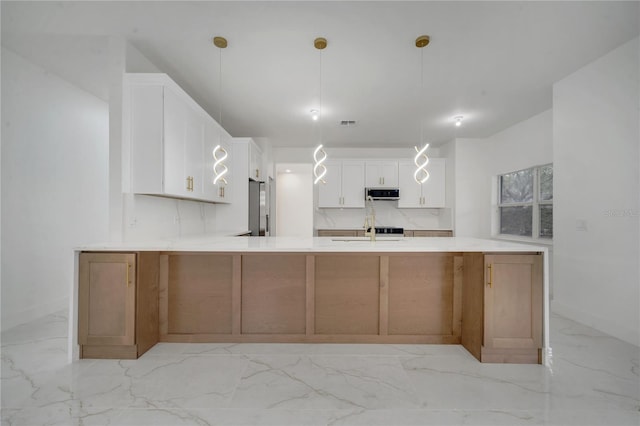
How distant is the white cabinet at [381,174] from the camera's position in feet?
19.1

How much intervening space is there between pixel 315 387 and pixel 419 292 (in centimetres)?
110

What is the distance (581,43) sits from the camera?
2520mm

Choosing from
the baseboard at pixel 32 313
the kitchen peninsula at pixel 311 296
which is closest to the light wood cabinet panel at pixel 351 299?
the kitchen peninsula at pixel 311 296

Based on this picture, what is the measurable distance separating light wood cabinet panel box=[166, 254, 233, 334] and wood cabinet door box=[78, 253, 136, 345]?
0.33 metres

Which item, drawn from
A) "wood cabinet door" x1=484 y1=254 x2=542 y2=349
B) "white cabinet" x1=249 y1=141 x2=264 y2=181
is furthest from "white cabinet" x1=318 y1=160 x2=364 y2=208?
"wood cabinet door" x1=484 y1=254 x2=542 y2=349

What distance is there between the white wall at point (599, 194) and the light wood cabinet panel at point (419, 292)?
1636 mm

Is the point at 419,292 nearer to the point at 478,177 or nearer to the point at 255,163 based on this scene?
the point at 255,163

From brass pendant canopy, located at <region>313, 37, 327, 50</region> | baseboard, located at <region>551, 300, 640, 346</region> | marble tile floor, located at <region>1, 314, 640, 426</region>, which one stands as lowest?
marble tile floor, located at <region>1, 314, 640, 426</region>

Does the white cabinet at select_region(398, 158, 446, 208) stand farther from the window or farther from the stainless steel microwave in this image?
the window

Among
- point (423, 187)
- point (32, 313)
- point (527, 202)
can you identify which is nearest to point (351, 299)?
point (32, 313)

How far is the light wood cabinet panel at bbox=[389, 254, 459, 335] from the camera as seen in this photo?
7.80 feet

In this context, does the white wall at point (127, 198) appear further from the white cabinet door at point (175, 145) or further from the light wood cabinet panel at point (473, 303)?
the light wood cabinet panel at point (473, 303)

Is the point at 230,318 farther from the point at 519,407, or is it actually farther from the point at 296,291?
the point at 519,407

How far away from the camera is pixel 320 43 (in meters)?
2.48
